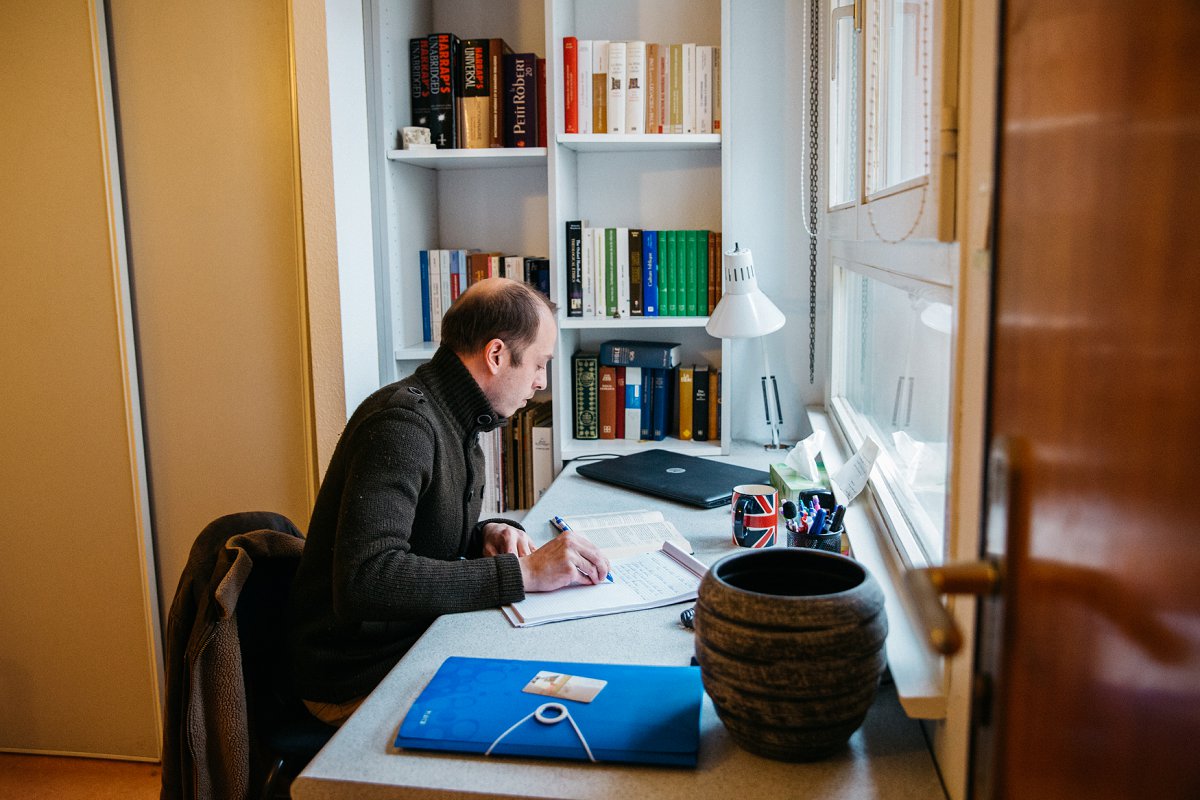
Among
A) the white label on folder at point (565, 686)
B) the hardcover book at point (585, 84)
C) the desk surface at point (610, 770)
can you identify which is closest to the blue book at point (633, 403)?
the hardcover book at point (585, 84)

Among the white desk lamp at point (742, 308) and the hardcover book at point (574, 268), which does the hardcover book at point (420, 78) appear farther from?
the white desk lamp at point (742, 308)

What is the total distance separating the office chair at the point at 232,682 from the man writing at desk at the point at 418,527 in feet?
0.23

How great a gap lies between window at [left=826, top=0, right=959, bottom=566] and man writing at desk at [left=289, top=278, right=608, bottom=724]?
0.54 meters

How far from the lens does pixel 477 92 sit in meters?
2.69

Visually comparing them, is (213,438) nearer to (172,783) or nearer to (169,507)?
(169,507)

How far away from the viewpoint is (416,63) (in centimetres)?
270

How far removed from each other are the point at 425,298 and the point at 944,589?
2.53 meters

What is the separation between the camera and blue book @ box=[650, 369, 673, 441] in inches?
109

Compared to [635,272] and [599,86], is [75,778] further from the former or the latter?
[599,86]

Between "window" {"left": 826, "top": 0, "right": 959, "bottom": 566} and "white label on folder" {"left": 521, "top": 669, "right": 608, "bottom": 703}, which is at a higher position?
"window" {"left": 826, "top": 0, "right": 959, "bottom": 566}

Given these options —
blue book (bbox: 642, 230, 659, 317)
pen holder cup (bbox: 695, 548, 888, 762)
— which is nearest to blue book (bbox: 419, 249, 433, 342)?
blue book (bbox: 642, 230, 659, 317)

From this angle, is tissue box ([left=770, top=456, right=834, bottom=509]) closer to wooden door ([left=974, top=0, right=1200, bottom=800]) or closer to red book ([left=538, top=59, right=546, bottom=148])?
red book ([left=538, top=59, right=546, bottom=148])

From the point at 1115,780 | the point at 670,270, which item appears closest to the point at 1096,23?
the point at 1115,780

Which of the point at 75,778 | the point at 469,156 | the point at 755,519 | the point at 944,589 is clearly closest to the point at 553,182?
the point at 469,156
